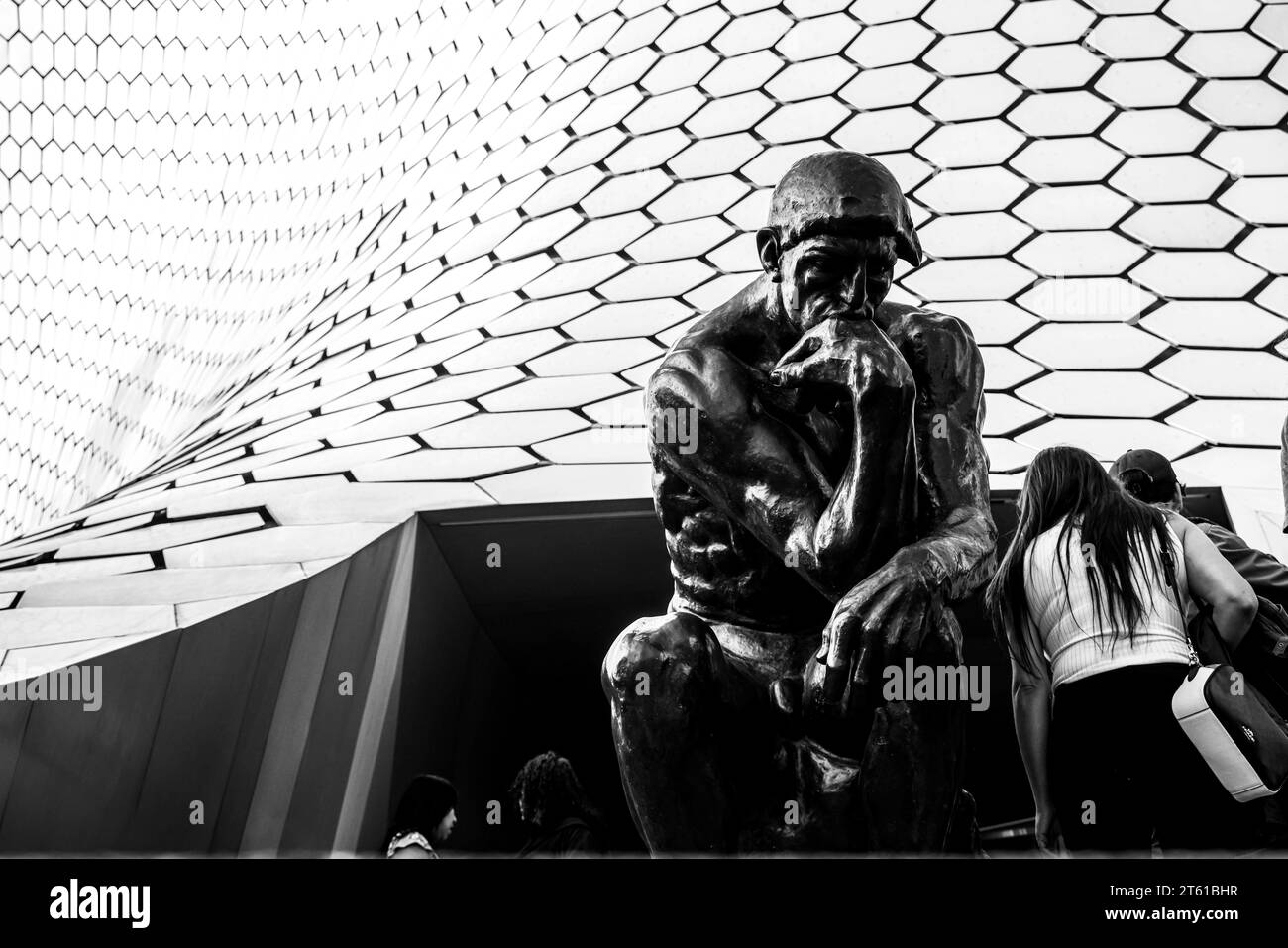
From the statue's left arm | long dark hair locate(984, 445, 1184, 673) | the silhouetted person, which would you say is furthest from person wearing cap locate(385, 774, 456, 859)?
the statue's left arm

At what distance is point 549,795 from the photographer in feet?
10.9

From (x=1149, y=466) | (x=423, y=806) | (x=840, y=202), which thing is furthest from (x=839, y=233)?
(x=423, y=806)

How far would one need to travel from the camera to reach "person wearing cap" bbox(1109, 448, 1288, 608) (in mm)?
2617

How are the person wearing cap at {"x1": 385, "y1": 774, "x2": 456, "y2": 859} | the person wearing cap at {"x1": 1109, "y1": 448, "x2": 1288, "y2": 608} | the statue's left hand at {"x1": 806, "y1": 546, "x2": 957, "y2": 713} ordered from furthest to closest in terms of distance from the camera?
1. the person wearing cap at {"x1": 385, "y1": 774, "x2": 456, "y2": 859}
2. the person wearing cap at {"x1": 1109, "y1": 448, "x2": 1288, "y2": 608}
3. the statue's left hand at {"x1": 806, "y1": 546, "x2": 957, "y2": 713}

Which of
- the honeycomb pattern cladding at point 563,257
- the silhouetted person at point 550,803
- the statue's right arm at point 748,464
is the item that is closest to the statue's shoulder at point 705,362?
the statue's right arm at point 748,464

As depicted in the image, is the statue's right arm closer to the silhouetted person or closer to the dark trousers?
the dark trousers

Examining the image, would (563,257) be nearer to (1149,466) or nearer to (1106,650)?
(1149,466)

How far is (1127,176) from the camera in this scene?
5.67 meters

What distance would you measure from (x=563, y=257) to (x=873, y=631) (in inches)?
179

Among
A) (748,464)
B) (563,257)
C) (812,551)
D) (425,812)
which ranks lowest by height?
(425,812)
